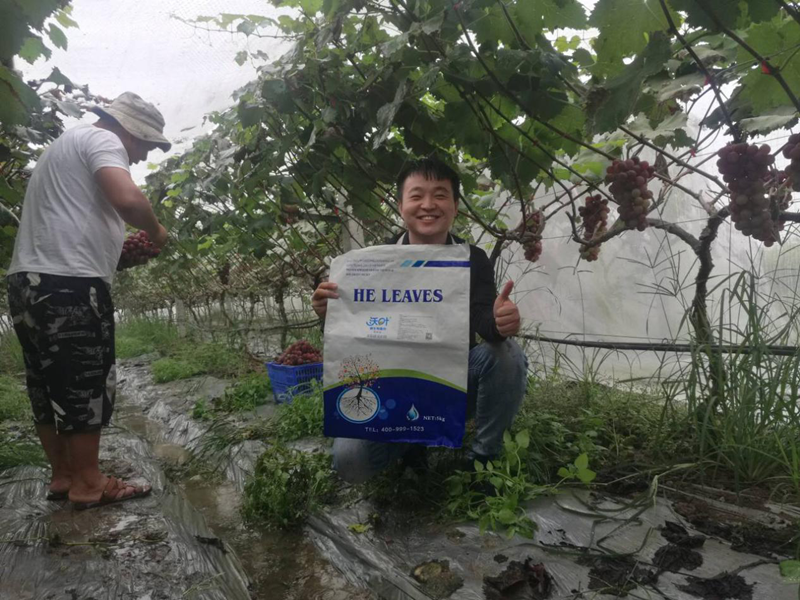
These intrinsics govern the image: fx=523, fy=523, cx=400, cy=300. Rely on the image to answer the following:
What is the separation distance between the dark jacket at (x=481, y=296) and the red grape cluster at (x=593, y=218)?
1.63 ft

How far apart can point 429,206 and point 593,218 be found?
0.74m

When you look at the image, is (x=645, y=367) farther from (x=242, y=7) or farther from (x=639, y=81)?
(x=242, y=7)

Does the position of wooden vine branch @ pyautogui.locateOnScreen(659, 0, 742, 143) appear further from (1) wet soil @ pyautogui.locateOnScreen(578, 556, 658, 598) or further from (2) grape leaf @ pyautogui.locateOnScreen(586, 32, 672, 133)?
(1) wet soil @ pyautogui.locateOnScreen(578, 556, 658, 598)

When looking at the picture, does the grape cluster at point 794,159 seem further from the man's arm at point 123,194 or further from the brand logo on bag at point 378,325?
the man's arm at point 123,194

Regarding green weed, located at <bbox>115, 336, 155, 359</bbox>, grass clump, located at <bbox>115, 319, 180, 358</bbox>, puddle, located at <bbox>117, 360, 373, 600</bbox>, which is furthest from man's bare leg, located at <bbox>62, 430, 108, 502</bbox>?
green weed, located at <bbox>115, 336, 155, 359</bbox>

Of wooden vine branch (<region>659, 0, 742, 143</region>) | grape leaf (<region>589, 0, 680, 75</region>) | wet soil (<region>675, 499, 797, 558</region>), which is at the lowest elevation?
wet soil (<region>675, 499, 797, 558</region>)

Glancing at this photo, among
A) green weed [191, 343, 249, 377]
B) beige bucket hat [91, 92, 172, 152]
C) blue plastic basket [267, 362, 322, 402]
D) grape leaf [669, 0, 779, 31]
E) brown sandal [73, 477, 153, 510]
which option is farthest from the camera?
green weed [191, 343, 249, 377]

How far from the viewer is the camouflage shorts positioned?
5.88 ft

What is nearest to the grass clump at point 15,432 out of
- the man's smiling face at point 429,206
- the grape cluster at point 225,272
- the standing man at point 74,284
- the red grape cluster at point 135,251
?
the standing man at point 74,284

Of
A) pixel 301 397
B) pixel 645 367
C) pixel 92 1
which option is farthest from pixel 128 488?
pixel 92 1

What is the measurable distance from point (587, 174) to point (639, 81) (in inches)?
43.7

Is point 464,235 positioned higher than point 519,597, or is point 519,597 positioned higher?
point 464,235

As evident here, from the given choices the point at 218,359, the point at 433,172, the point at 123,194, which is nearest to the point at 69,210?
the point at 123,194

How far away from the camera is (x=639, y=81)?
3.81 ft
